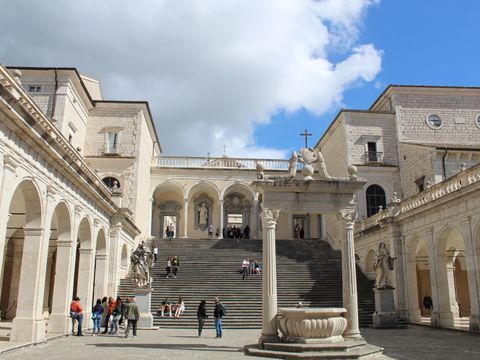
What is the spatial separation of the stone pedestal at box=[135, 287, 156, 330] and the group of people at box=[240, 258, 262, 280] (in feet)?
25.9

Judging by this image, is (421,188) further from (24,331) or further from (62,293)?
(24,331)

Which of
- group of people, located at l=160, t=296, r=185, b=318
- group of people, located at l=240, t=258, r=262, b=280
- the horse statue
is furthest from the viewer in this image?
group of people, located at l=240, t=258, r=262, b=280

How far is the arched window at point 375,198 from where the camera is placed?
3353 centimetres

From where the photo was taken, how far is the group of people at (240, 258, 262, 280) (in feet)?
89.8

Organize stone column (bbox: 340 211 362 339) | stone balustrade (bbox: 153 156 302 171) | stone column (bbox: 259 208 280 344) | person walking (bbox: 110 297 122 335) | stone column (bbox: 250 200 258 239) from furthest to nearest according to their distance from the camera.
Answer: stone column (bbox: 250 200 258 239) → stone balustrade (bbox: 153 156 302 171) → person walking (bbox: 110 297 122 335) → stone column (bbox: 340 211 362 339) → stone column (bbox: 259 208 280 344)

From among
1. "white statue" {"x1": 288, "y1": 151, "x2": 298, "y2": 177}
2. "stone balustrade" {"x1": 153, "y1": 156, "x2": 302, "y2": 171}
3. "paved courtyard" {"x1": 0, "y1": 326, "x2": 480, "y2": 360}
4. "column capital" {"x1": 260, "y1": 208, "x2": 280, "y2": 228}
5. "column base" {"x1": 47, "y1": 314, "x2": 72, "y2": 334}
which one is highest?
"stone balustrade" {"x1": 153, "y1": 156, "x2": 302, "y2": 171}

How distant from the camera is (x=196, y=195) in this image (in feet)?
137

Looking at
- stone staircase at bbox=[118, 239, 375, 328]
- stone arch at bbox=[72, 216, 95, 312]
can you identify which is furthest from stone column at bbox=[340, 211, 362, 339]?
stone arch at bbox=[72, 216, 95, 312]

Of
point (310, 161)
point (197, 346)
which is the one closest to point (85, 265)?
point (197, 346)

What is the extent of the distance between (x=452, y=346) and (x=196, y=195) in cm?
2983

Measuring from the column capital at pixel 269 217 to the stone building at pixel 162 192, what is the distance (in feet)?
5.12

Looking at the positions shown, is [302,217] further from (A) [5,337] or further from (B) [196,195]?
(A) [5,337]

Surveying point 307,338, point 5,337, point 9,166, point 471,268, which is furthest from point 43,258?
point 471,268

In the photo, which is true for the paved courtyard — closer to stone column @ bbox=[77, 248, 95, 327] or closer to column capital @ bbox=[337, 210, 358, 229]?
stone column @ bbox=[77, 248, 95, 327]
